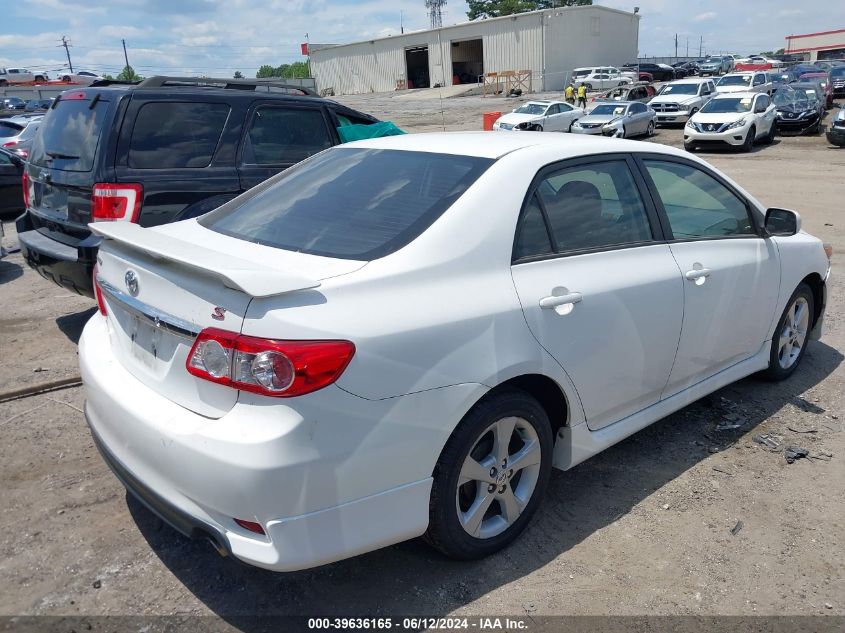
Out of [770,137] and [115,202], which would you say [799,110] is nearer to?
[770,137]

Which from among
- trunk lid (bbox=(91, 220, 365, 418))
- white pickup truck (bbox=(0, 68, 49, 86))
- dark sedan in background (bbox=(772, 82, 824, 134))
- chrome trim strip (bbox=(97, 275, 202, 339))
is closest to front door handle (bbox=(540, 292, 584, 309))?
trunk lid (bbox=(91, 220, 365, 418))

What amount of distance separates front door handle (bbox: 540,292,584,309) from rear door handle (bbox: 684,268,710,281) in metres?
0.88

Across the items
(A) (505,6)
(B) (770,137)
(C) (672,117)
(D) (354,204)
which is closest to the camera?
(D) (354,204)

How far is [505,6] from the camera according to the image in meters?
83.1

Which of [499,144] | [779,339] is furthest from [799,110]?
[499,144]

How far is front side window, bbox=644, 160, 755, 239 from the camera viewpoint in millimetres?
3770

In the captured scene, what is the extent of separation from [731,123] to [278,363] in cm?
2269

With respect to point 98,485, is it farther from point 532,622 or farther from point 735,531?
point 735,531

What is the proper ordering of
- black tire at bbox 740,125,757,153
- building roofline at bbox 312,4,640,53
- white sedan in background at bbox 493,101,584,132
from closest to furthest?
black tire at bbox 740,125,757,153 → white sedan in background at bbox 493,101,584,132 → building roofline at bbox 312,4,640,53

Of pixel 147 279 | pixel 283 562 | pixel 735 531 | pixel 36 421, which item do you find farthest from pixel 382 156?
pixel 36 421

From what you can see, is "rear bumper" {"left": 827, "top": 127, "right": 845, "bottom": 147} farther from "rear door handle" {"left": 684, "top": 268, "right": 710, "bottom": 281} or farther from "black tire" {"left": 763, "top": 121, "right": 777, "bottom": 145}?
"rear door handle" {"left": 684, "top": 268, "right": 710, "bottom": 281}

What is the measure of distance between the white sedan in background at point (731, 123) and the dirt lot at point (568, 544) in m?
19.3

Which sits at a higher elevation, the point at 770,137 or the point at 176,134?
the point at 176,134

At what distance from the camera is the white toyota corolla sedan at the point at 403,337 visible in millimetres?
2299
